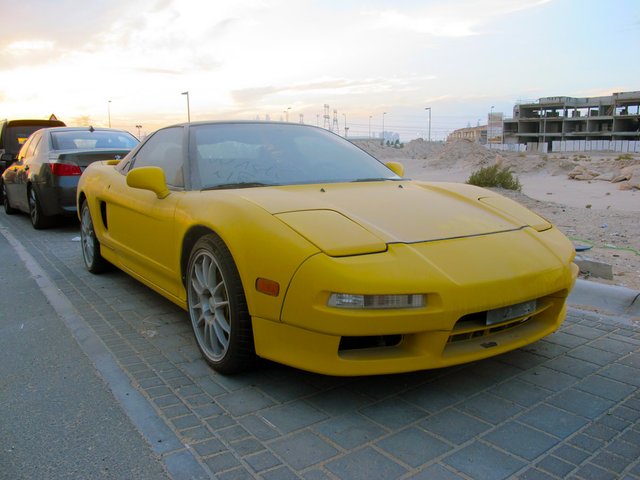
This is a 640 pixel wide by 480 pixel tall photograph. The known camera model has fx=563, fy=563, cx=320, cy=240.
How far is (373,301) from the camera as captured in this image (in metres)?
2.52

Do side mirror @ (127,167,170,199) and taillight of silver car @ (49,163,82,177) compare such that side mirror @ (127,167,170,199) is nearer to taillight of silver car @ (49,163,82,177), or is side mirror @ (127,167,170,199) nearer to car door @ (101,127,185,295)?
car door @ (101,127,185,295)

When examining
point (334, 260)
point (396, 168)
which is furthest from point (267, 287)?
point (396, 168)

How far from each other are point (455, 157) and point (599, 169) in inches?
454

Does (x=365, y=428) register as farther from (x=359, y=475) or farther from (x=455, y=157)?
(x=455, y=157)

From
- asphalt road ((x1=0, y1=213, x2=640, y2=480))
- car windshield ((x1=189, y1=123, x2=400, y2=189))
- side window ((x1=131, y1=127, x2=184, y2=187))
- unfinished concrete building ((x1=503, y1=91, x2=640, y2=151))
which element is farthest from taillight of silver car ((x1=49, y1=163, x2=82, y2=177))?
unfinished concrete building ((x1=503, y1=91, x2=640, y2=151))

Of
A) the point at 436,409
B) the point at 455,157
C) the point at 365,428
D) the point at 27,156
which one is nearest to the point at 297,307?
the point at 365,428

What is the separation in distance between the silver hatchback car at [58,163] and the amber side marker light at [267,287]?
20.7 feet

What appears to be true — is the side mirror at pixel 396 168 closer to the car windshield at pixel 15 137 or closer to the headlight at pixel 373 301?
the headlight at pixel 373 301

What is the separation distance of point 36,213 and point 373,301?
303 inches

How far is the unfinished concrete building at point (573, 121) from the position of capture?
98.6 metres

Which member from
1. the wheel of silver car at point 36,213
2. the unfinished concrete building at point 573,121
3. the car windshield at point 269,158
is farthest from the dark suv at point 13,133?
the unfinished concrete building at point 573,121

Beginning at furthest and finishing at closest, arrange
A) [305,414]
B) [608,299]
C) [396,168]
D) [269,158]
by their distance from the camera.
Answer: [396,168] → [608,299] → [269,158] → [305,414]

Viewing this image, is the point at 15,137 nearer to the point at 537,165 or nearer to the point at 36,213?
the point at 36,213

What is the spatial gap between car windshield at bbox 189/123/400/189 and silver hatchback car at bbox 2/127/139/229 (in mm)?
4861
